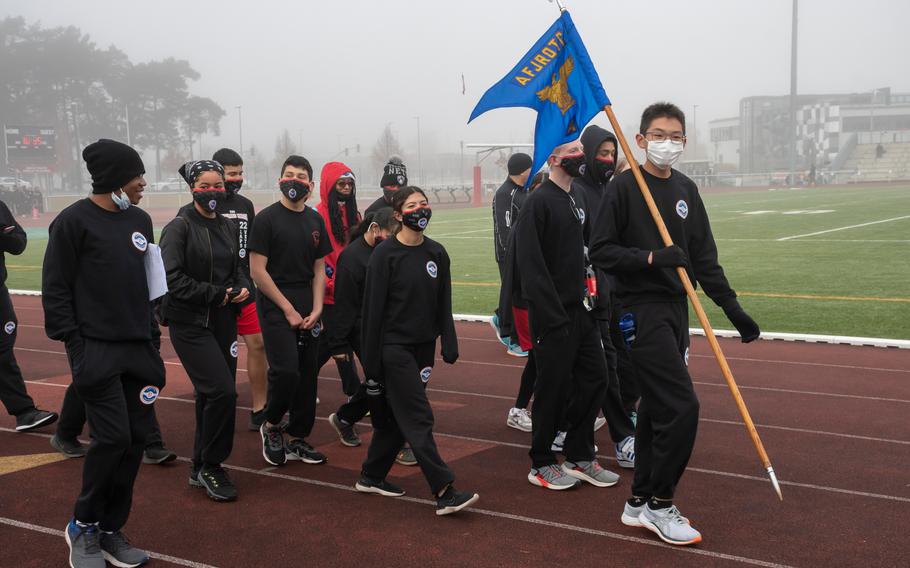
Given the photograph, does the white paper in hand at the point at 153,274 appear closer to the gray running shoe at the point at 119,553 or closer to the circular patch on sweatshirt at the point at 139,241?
the circular patch on sweatshirt at the point at 139,241

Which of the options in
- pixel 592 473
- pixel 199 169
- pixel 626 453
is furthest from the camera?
pixel 626 453

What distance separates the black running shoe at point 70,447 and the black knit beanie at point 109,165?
99.3 inches

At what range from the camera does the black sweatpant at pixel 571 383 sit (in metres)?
5.44

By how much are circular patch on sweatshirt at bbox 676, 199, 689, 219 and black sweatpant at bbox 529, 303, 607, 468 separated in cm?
94

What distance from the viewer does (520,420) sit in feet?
23.0

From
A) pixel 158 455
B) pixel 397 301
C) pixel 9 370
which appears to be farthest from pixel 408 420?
pixel 9 370

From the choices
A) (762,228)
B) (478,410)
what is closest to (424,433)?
(478,410)

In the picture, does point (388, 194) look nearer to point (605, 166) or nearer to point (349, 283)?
point (349, 283)

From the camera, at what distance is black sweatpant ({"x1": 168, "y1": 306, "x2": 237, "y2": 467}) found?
17.6 feet

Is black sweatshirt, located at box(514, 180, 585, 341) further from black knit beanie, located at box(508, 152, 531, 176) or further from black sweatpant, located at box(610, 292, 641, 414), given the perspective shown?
black knit beanie, located at box(508, 152, 531, 176)

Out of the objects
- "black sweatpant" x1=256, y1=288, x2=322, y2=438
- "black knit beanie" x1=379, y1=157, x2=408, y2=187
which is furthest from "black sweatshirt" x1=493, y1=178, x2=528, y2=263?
"black sweatpant" x1=256, y1=288, x2=322, y2=438

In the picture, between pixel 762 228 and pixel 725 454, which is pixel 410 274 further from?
pixel 762 228

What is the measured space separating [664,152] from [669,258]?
58 cm

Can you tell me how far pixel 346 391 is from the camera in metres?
7.38
